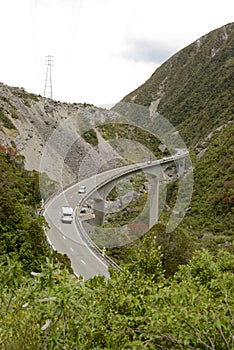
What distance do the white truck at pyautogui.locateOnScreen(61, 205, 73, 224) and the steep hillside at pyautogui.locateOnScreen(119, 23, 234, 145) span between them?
48.3 metres

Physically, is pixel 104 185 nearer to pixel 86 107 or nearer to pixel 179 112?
pixel 86 107

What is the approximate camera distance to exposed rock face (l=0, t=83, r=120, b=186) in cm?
4091

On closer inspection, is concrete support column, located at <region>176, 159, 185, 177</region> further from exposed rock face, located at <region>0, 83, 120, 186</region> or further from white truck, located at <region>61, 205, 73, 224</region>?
white truck, located at <region>61, 205, 73, 224</region>

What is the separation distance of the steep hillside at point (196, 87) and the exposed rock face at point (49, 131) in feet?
72.8

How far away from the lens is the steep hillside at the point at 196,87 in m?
76.2

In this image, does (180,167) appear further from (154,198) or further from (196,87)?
(196,87)

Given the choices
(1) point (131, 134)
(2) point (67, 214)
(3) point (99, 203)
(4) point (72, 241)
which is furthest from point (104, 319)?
(1) point (131, 134)

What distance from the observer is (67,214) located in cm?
2528

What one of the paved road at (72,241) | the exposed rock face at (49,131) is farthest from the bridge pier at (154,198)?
the paved road at (72,241)

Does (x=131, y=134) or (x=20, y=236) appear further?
(x=131, y=134)

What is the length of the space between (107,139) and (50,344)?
50.8 metres

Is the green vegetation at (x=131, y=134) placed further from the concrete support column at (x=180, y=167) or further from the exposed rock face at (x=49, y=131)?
the exposed rock face at (x=49, y=131)

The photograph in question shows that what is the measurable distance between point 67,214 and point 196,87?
79.7m

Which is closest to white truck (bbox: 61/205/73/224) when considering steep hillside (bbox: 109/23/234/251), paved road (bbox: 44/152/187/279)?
paved road (bbox: 44/152/187/279)
